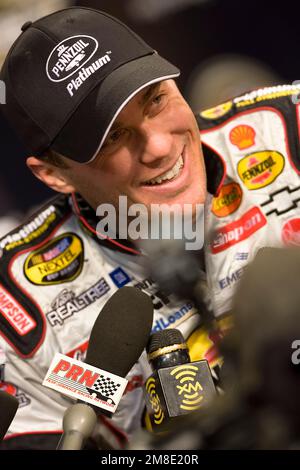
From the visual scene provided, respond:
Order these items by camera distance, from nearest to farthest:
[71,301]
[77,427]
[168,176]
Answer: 1. [77,427]
2. [168,176]
3. [71,301]

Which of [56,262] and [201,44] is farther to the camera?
[201,44]

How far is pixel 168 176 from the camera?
129 cm

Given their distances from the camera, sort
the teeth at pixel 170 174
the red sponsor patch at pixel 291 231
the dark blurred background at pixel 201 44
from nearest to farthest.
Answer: the teeth at pixel 170 174 < the red sponsor patch at pixel 291 231 < the dark blurred background at pixel 201 44

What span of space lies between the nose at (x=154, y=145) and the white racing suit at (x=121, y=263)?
0.24m

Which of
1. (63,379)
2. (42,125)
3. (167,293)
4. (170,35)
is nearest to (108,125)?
(42,125)

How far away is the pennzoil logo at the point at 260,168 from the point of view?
1472mm

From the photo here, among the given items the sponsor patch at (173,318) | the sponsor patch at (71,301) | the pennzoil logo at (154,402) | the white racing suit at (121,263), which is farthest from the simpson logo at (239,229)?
the pennzoil logo at (154,402)

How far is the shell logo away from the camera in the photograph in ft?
4.98

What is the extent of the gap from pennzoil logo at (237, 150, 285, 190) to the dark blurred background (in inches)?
23.0

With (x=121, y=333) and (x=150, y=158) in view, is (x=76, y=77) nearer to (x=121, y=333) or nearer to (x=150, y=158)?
(x=150, y=158)

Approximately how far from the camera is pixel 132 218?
53.2 inches

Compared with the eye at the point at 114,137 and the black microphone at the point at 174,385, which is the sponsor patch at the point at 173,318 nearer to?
the eye at the point at 114,137

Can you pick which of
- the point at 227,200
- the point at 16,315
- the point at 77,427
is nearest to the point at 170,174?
the point at 227,200

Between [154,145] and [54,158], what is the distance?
225mm
